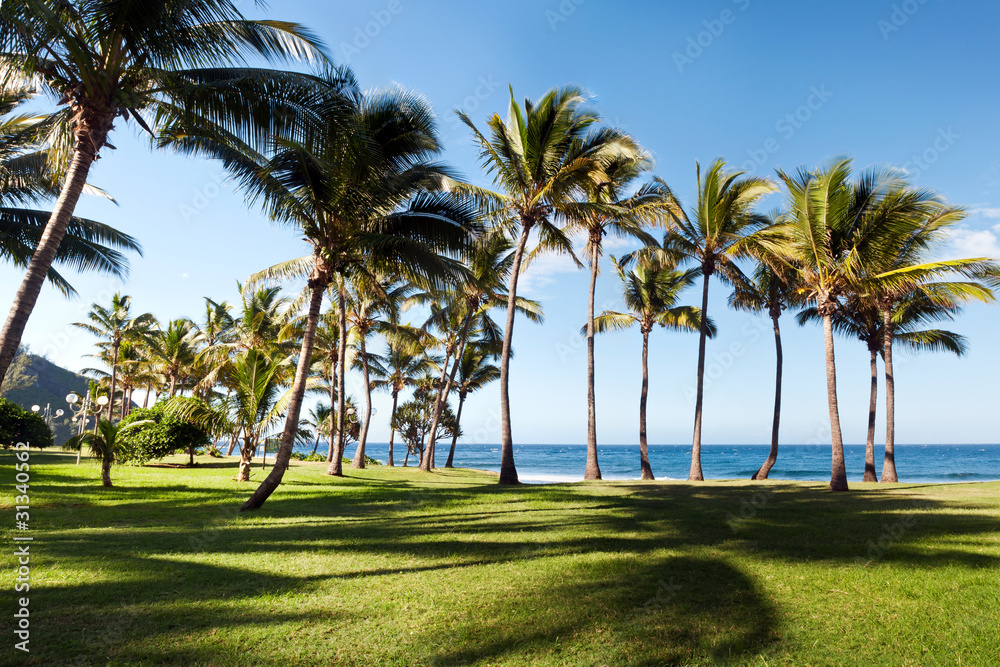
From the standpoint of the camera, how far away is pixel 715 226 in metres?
18.9

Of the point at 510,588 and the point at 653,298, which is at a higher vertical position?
the point at 653,298

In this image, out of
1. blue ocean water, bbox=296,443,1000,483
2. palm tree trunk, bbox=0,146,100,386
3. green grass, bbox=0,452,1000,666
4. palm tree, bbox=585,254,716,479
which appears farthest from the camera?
blue ocean water, bbox=296,443,1000,483

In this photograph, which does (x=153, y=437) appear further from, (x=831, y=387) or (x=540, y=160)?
(x=831, y=387)

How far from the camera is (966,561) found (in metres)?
5.47

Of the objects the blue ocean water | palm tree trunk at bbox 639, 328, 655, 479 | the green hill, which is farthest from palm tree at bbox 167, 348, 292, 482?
the green hill

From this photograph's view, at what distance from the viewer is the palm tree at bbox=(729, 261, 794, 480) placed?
20.8 meters

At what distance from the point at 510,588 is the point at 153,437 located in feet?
61.2

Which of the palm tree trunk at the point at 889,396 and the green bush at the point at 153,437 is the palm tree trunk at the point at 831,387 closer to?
the palm tree trunk at the point at 889,396

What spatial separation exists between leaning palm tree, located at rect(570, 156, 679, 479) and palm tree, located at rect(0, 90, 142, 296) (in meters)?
14.4

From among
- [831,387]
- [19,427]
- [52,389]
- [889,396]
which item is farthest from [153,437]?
[52,389]

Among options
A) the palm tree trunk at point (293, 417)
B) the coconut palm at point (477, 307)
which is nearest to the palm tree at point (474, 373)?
the coconut palm at point (477, 307)

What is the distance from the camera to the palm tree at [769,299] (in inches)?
819

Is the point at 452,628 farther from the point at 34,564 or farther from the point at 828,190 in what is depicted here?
the point at 828,190

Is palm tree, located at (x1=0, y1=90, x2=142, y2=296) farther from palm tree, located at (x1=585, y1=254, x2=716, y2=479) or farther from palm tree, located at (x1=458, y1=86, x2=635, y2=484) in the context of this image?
palm tree, located at (x1=585, y1=254, x2=716, y2=479)
